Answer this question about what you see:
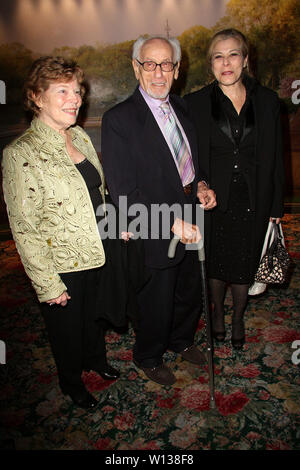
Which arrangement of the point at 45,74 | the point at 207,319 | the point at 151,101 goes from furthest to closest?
the point at 207,319
the point at 151,101
the point at 45,74

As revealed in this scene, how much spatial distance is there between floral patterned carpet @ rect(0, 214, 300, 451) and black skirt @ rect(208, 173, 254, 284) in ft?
1.93

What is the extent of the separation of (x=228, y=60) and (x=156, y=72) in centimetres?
50

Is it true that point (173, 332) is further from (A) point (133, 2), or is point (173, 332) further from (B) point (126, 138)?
(A) point (133, 2)

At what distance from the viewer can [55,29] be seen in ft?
15.3

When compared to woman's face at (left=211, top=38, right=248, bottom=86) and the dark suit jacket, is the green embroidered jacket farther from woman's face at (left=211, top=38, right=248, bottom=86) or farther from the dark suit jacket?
woman's face at (left=211, top=38, right=248, bottom=86)

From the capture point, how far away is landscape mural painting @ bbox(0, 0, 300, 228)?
464 centimetres

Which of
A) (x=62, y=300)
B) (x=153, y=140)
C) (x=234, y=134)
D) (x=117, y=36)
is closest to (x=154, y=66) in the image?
(x=153, y=140)

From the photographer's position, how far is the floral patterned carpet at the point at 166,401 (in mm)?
1947

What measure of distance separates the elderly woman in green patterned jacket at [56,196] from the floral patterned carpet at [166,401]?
0.50 m

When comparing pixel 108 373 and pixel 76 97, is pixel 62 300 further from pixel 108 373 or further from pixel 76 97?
pixel 76 97

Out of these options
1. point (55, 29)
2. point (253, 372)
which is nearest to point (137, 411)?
point (253, 372)

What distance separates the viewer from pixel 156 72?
183 cm

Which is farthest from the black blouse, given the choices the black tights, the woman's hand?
the woman's hand
